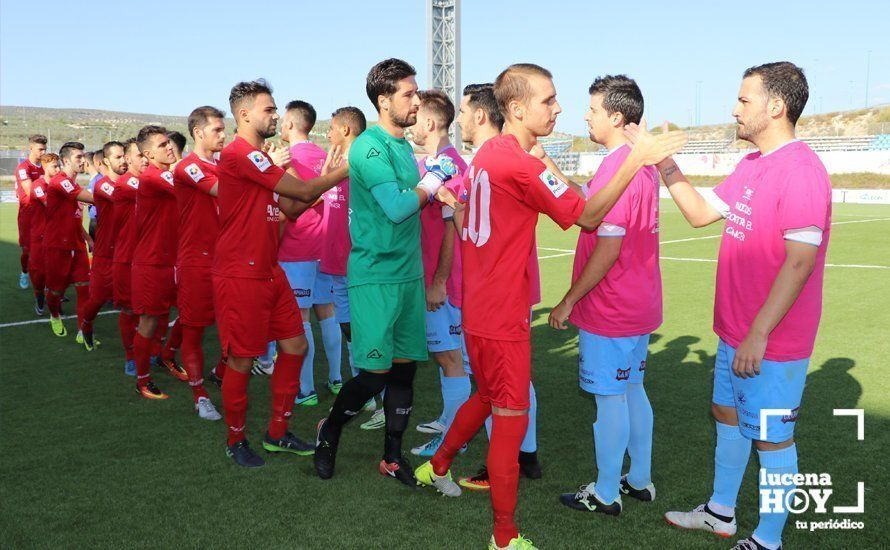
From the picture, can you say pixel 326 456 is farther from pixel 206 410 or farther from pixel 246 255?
pixel 206 410

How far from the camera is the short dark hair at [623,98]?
11.7ft

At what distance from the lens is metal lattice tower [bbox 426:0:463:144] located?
44.5 m

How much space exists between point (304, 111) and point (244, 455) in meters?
3.03

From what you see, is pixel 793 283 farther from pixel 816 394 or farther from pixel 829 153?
pixel 829 153

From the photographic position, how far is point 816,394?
579cm

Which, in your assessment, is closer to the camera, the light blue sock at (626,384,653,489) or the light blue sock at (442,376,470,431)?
the light blue sock at (626,384,653,489)

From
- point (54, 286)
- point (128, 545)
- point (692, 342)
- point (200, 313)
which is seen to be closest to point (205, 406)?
point (200, 313)

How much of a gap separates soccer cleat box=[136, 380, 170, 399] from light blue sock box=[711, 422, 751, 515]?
4442 millimetres

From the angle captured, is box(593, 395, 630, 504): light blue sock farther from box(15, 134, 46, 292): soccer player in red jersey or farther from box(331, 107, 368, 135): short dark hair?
box(15, 134, 46, 292): soccer player in red jersey

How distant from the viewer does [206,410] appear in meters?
5.57

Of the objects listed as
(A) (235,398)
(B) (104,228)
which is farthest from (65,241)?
(A) (235,398)

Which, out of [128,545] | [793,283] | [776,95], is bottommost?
[128,545]

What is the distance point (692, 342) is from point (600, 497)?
432cm

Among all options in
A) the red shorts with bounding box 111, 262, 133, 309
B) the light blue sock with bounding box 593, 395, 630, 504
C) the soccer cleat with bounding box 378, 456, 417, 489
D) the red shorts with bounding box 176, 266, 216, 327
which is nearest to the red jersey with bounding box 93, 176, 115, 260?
the red shorts with bounding box 111, 262, 133, 309
